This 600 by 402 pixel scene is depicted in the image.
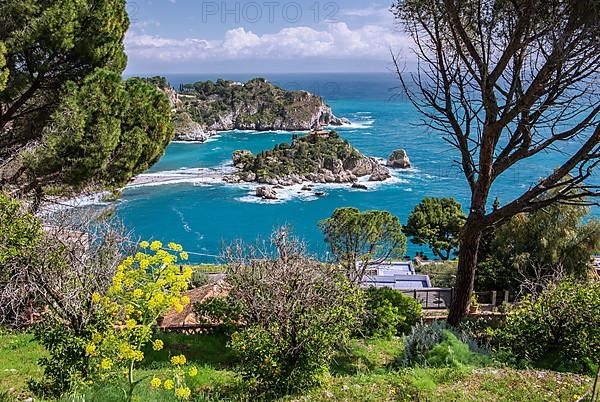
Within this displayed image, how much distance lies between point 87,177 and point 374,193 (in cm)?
4466

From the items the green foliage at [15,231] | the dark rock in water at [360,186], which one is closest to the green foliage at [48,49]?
the green foliage at [15,231]

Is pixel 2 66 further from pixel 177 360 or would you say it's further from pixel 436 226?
pixel 436 226

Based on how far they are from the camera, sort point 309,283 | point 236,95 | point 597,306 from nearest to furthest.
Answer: point 597,306 < point 309,283 < point 236,95

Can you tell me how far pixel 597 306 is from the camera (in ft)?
16.7

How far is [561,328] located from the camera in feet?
17.1

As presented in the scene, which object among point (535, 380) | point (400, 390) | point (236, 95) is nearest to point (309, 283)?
point (400, 390)

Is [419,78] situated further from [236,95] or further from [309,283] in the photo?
[236,95]

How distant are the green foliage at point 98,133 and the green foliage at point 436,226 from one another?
2162 centimetres

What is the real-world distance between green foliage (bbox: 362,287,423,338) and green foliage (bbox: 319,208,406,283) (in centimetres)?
812

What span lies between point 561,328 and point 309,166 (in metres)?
52.7

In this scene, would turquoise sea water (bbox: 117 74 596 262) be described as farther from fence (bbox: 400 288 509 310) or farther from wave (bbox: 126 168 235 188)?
fence (bbox: 400 288 509 310)

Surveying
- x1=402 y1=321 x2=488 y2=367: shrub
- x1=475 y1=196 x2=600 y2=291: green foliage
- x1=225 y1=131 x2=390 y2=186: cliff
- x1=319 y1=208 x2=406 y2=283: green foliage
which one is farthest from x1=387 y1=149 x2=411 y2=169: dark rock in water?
x1=402 y1=321 x2=488 y2=367: shrub

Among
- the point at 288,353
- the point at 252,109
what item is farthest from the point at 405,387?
the point at 252,109

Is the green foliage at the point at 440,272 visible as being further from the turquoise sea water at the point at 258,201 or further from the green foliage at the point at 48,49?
the green foliage at the point at 48,49
